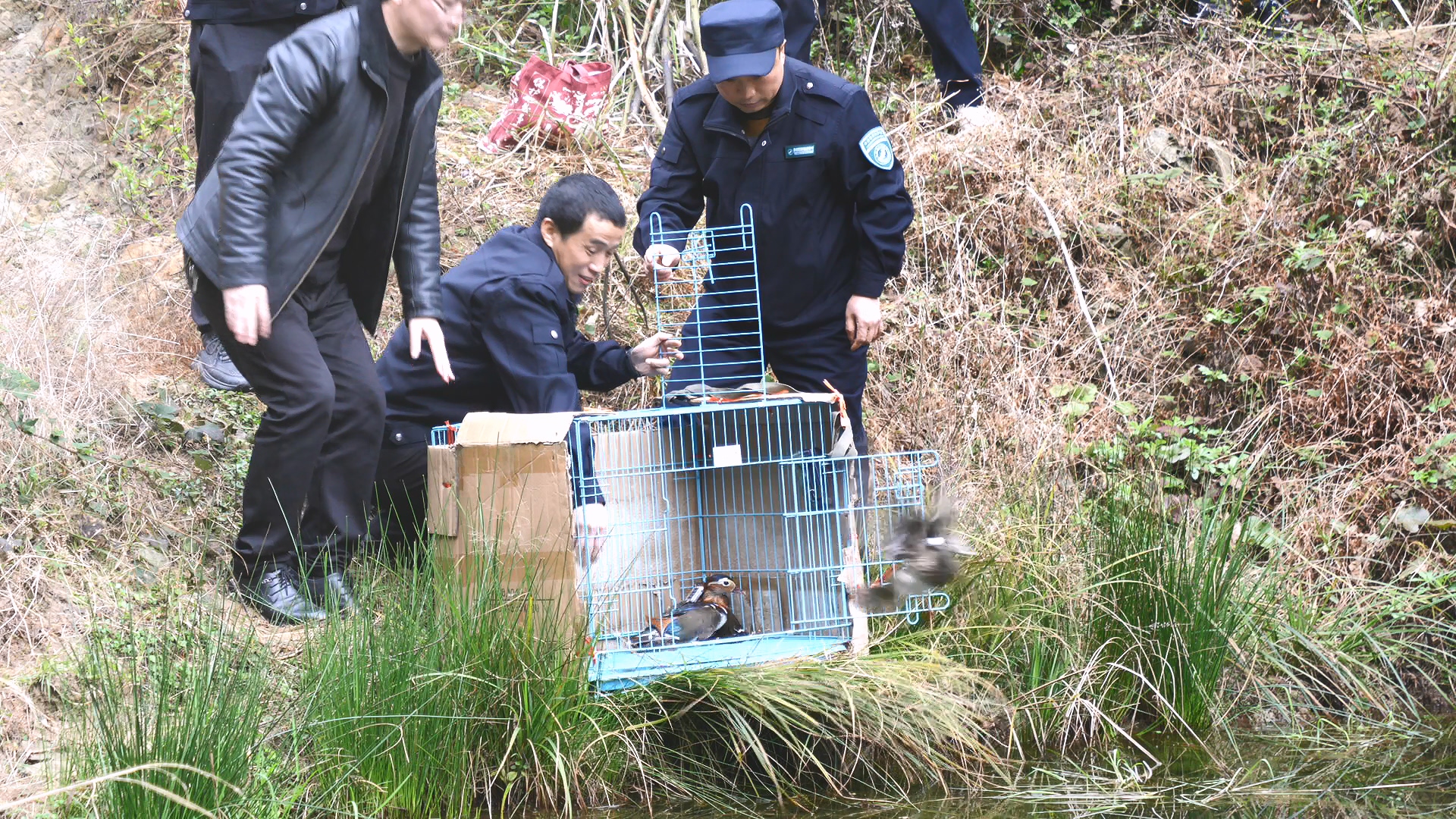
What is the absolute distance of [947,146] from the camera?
542 cm

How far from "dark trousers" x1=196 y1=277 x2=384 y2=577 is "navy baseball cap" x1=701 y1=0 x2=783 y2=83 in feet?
3.78

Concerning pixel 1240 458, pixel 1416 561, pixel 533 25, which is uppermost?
pixel 533 25

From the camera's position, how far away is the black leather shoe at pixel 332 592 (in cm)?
274

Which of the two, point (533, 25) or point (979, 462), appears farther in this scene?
point (533, 25)

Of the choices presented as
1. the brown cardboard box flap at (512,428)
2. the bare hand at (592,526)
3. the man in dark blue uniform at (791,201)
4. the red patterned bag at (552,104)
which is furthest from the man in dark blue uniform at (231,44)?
the red patterned bag at (552,104)

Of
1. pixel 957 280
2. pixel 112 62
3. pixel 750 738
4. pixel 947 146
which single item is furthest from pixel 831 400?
pixel 112 62

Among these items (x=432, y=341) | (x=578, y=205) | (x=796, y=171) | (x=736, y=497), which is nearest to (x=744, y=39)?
(x=796, y=171)

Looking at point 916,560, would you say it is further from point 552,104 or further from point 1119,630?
point 552,104

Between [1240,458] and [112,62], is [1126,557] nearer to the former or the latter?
[1240,458]

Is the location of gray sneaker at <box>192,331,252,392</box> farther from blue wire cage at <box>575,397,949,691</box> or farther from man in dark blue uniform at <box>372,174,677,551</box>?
blue wire cage at <box>575,397,949,691</box>

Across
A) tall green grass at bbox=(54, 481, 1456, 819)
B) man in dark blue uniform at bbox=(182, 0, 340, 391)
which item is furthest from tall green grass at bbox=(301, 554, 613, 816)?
man in dark blue uniform at bbox=(182, 0, 340, 391)

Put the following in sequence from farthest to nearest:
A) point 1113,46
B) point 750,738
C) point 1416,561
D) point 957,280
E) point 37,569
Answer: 1. point 1113,46
2. point 957,280
3. point 1416,561
4. point 37,569
5. point 750,738

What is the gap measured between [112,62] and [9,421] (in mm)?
3182

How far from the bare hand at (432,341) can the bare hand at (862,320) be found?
3.55 ft
